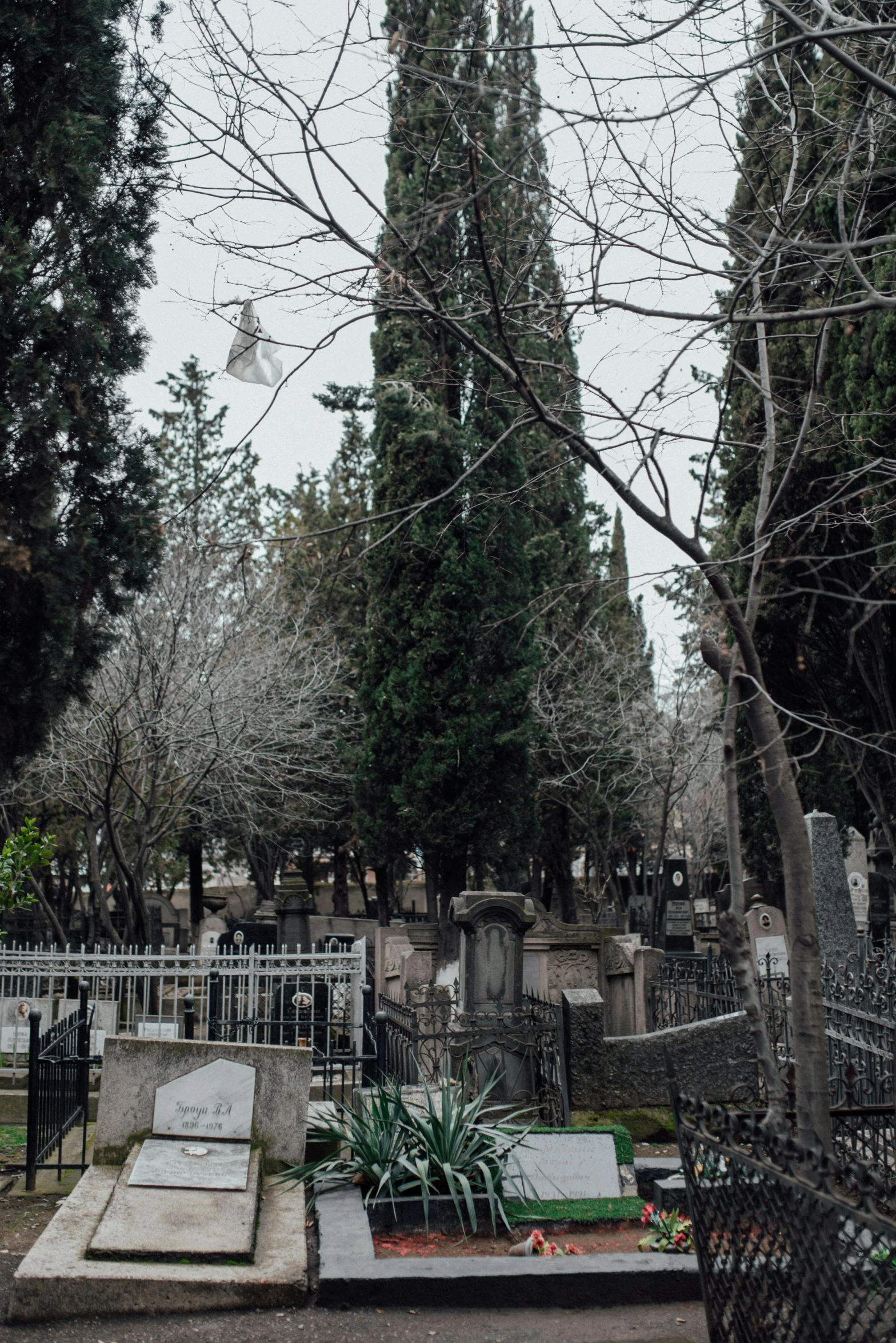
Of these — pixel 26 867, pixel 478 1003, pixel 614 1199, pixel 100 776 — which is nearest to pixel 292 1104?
pixel 614 1199

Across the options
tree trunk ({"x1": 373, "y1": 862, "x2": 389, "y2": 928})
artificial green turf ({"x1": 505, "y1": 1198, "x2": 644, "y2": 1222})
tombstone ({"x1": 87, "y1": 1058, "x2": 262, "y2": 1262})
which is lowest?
artificial green turf ({"x1": 505, "y1": 1198, "x2": 644, "y2": 1222})

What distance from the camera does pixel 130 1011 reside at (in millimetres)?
11359

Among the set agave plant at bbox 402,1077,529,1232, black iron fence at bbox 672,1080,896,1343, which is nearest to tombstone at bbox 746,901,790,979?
agave plant at bbox 402,1077,529,1232

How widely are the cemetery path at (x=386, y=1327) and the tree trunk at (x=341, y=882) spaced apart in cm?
2756

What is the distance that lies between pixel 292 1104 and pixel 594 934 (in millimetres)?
9978

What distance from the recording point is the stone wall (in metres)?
8.30

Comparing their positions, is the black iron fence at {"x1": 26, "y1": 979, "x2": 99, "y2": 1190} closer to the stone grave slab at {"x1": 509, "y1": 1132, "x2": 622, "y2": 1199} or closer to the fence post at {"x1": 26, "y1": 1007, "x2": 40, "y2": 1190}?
the fence post at {"x1": 26, "y1": 1007, "x2": 40, "y2": 1190}

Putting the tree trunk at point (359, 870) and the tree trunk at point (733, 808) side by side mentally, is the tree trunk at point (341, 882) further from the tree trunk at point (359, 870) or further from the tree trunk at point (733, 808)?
the tree trunk at point (733, 808)

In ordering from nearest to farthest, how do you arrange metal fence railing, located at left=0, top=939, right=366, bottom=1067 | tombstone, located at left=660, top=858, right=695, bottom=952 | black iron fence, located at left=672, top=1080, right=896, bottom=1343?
black iron fence, located at left=672, top=1080, right=896, bottom=1343 < metal fence railing, located at left=0, top=939, right=366, bottom=1067 < tombstone, located at left=660, top=858, right=695, bottom=952

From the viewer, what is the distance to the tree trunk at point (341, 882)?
110 ft

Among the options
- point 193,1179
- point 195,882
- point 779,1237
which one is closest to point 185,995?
point 193,1179

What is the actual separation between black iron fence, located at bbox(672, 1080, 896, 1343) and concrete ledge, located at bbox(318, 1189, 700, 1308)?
178cm

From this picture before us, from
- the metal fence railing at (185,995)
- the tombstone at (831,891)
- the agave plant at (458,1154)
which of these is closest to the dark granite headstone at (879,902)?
the tombstone at (831,891)

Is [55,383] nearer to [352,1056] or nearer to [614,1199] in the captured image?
[352,1056]
